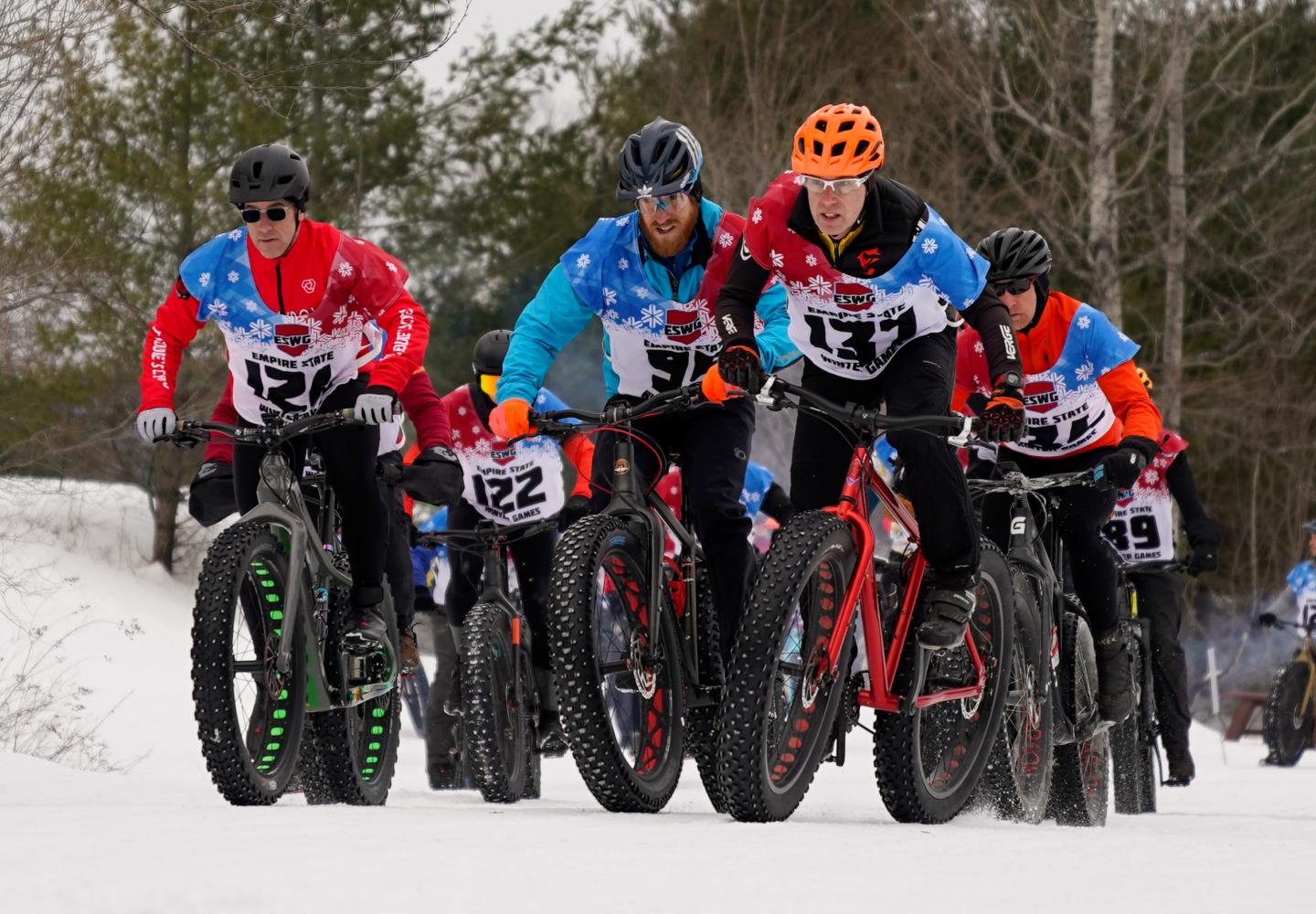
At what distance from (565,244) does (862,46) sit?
17.5 ft

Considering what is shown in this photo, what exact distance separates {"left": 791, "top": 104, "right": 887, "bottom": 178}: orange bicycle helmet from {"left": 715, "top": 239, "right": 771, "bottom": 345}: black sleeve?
38cm

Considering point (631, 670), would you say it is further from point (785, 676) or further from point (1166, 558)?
point (1166, 558)

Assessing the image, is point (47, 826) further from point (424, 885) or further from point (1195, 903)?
point (1195, 903)

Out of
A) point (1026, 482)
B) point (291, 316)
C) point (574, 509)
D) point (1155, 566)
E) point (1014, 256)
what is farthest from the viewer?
point (1155, 566)

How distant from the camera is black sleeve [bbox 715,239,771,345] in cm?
606

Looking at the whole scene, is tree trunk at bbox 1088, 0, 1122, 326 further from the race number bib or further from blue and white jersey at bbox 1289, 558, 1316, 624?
the race number bib

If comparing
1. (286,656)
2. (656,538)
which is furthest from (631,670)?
(286,656)

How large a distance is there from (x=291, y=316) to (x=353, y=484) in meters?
0.66

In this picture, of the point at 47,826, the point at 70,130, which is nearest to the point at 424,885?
the point at 47,826

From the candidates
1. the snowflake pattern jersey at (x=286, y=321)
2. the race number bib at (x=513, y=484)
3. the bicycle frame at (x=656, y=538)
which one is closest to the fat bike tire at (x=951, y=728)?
the bicycle frame at (x=656, y=538)

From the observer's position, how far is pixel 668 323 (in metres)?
6.73

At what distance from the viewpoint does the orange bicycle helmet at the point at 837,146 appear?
5.92 metres

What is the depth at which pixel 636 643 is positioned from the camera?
608cm

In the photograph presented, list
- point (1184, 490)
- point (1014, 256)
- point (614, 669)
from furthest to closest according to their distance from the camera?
point (1184, 490), point (1014, 256), point (614, 669)
